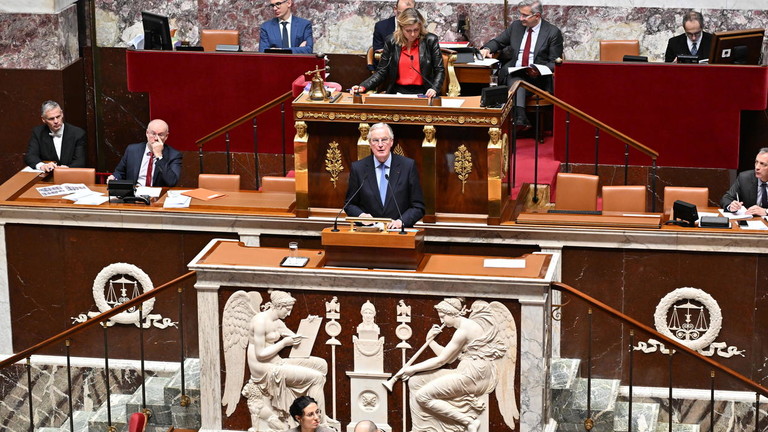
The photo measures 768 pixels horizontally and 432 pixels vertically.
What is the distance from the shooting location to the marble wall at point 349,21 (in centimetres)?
1400

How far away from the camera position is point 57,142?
12.5 meters

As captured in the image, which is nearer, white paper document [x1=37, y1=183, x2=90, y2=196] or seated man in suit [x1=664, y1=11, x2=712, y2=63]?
white paper document [x1=37, y1=183, x2=90, y2=196]

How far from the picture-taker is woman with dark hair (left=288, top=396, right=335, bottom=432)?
8789 mm

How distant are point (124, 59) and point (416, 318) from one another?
21.2 feet

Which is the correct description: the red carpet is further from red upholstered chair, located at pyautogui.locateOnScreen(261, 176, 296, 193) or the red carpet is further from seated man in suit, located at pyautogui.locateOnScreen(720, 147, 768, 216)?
red upholstered chair, located at pyautogui.locateOnScreen(261, 176, 296, 193)

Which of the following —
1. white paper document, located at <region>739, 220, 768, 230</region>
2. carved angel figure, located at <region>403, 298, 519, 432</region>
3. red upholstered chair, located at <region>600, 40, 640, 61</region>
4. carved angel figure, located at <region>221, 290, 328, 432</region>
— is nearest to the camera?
carved angel figure, located at <region>403, 298, 519, 432</region>

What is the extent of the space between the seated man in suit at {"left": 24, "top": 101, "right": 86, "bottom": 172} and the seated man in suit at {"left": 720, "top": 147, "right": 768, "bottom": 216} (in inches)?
199

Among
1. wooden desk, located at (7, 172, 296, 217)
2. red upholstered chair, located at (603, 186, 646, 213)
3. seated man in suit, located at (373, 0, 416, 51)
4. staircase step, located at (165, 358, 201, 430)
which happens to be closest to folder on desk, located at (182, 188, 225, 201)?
wooden desk, located at (7, 172, 296, 217)

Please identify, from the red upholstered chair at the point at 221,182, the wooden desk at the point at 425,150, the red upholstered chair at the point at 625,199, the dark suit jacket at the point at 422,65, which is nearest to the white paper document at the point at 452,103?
the wooden desk at the point at 425,150

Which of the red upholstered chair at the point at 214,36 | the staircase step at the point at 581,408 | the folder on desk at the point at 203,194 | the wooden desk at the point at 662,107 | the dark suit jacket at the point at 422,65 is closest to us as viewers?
the staircase step at the point at 581,408

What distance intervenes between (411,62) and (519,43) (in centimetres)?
212

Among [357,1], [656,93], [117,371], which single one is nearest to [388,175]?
[117,371]

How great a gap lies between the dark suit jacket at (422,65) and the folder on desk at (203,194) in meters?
1.34

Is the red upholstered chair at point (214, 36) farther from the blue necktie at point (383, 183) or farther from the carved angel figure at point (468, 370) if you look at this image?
the carved angel figure at point (468, 370)
